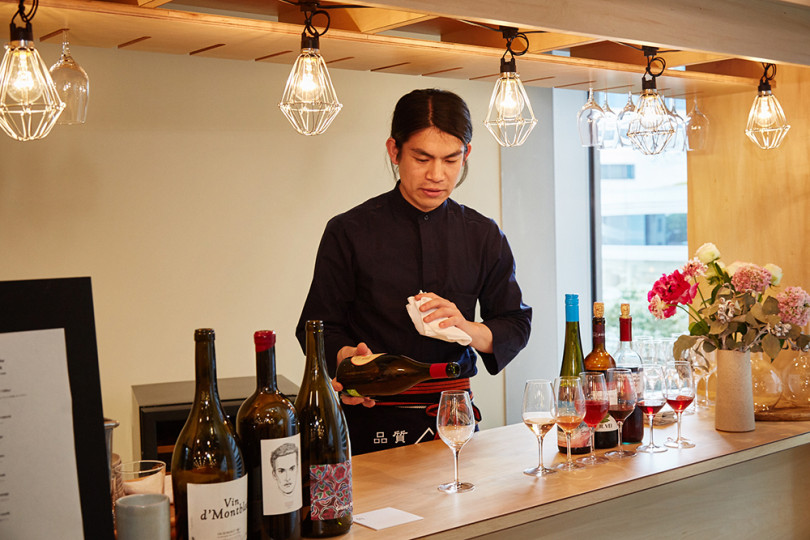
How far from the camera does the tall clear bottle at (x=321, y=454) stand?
1.33 meters

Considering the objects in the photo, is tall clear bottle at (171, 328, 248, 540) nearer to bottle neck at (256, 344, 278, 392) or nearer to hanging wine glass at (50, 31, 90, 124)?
bottle neck at (256, 344, 278, 392)

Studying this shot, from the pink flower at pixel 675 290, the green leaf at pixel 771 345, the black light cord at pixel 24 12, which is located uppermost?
the black light cord at pixel 24 12

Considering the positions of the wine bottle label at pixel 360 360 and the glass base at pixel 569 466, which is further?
the wine bottle label at pixel 360 360

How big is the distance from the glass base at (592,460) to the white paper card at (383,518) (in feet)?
1.73

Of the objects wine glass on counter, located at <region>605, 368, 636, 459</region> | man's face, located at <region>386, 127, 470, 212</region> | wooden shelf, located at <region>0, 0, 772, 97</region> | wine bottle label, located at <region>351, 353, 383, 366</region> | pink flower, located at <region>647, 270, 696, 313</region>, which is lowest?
wine glass on counter, located at <region>605, 368, 636, 459</region>

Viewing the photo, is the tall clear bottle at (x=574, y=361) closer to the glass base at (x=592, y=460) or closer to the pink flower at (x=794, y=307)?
the glass base at (x=592, y=460)

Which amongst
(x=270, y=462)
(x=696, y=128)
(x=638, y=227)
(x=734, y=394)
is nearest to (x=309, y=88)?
(x=270, y=462)

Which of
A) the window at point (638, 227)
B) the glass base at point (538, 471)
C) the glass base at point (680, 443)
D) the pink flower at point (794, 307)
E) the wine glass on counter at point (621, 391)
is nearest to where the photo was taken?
the glass base at point (538, 471)

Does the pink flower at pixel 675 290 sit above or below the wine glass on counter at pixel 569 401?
above

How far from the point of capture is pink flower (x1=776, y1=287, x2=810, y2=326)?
221 centimetres

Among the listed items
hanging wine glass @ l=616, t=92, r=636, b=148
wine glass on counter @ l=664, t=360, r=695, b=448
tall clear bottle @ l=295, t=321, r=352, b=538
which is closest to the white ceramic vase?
wine glass on counter @ l=664, t=360, r=695, b=448

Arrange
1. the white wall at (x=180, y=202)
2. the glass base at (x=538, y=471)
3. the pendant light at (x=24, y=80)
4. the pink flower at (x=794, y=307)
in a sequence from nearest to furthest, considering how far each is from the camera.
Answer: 1. the pendant light at (x=24, y=80)
2. the glass base at (x=538, y=471)
3. the pink flower at (x=794, y=307)
4. the white wall at (x=180, y=202)

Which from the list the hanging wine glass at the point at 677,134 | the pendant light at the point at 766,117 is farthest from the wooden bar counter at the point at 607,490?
the pendant light at the point at 766,117

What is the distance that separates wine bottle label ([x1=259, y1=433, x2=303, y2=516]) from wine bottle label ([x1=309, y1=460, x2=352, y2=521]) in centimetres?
5
